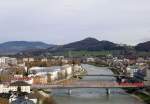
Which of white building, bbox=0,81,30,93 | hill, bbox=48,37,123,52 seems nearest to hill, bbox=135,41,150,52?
hill, bbox=48,37,123,52

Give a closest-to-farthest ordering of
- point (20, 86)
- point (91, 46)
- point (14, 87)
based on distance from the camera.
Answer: point (20, 86), point (14, 87), point (91, 46)

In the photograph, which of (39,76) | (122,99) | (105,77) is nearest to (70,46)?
(105,77)

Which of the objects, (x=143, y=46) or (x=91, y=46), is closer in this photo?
(x=143, y=46)

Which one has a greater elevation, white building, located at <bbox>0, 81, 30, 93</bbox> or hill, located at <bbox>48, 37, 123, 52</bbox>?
hill, located at <bbox>48, 37, 123, 52</bbox>

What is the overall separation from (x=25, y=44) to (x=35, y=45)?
3.16 metres

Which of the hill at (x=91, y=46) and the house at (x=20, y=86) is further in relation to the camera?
the hill at (x=91, y=46)

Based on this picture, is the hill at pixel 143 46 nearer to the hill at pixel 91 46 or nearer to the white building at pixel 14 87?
the hill at pixel 91 46

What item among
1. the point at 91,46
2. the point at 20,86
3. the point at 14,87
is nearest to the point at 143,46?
the point at 91,46

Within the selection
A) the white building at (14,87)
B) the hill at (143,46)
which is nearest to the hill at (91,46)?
the hill at (143,46)

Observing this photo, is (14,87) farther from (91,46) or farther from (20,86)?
(91,46)

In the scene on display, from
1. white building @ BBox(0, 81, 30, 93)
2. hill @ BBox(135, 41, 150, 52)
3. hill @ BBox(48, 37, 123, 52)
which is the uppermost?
hill @ BBox(48, 37, 123, 52)

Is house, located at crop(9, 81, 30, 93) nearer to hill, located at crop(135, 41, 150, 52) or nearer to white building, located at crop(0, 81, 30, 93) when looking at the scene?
white building, located at crop(0, 81, 30, 93)

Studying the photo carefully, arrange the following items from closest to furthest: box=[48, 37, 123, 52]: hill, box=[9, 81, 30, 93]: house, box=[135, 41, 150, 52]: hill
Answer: box=[9, 81, 30, 93]: house, box=[135, 41, 150, 52]: hill, box=[48, 37, 123, 52]: hill

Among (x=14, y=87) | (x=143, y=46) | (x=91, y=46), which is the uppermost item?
(x=91, y=46)
